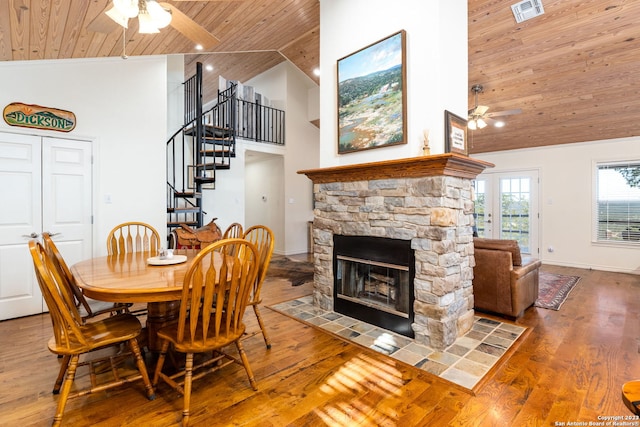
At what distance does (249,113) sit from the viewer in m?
7.15

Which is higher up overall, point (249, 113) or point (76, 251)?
point (249, 113)

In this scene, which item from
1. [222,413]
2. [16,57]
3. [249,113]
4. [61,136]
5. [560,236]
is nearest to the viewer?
[222,413]

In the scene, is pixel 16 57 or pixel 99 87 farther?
pixel 99 87

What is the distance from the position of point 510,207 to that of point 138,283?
7157 mm

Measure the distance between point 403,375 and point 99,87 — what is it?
4.38 meters

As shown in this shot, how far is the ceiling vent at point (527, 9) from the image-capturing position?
11.1ft

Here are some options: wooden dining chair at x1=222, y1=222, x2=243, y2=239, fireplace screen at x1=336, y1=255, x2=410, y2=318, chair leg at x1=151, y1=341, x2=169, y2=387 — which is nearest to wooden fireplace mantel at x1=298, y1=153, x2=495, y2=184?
fireplace screen at x1=336, y1=255, x2=410, y2=318

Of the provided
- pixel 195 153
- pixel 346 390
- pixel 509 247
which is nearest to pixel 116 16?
pixel 346 390

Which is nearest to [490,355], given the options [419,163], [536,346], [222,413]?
[536,346]

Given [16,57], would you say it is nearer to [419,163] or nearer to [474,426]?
[419,163]

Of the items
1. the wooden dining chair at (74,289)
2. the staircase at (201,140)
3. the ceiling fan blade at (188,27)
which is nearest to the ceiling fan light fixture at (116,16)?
the ceiling fan blade at (188,27)

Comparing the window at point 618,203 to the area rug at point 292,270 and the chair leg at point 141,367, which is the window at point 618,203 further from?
the chair leg at point 141,367

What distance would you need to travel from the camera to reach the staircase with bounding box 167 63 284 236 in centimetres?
504

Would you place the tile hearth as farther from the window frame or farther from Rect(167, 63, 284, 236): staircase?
the window frame
